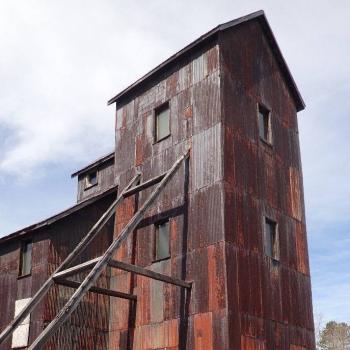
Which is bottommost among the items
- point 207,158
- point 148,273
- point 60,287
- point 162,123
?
point 148,273

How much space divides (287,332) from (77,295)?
331 inches

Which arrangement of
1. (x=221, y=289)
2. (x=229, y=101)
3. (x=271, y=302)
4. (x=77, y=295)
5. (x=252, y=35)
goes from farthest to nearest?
1. (x=252, y=35)
2. (x=229, y=101)
3. (x=271, y=302)
4. (x=221, y=289)
5. (x=77, y=295)

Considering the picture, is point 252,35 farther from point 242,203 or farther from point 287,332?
point 287,332

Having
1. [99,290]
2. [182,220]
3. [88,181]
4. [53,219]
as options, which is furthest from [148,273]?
[88,181]

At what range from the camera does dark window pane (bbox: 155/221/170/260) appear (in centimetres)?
2002

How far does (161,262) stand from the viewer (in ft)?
65.0

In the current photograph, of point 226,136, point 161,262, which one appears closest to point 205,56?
point 226,136

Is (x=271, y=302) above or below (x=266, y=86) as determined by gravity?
below

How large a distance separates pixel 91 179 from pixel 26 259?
9.79 m

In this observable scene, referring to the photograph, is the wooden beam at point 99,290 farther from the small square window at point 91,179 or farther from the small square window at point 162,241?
the small square window at point 91,179

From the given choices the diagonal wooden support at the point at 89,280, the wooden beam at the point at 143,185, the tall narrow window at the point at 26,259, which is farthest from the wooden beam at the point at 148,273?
the tall narrow window at the point at 26,259

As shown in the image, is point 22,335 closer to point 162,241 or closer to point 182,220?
point 162,241

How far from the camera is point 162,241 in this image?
66.6 feet

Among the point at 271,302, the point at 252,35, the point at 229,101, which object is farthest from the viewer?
the point at 252,35
